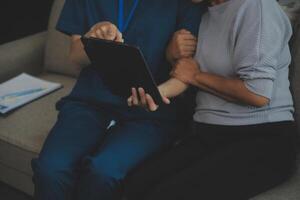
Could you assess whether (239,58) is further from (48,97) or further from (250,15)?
(48,97)

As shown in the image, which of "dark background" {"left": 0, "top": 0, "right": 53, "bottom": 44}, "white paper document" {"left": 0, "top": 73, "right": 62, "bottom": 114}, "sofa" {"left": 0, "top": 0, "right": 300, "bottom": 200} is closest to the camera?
"sofa" {"left": 0, "top": 0, "right": 300, "bottom": 200}

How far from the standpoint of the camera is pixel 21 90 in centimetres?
178

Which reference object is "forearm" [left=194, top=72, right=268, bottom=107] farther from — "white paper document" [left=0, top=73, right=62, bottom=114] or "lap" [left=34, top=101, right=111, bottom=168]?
"white paper document" [left=0, top=73, right=62, bottom=114]

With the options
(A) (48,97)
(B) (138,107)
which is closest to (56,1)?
(A) (48,97)

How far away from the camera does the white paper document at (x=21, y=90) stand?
66.1 inches

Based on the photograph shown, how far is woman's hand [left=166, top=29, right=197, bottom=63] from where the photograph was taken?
1.31 meters

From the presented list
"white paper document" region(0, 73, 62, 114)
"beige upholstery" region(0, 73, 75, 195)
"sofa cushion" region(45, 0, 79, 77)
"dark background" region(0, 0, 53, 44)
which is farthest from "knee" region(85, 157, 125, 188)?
"dark background" region(0, 0, 53, 44)

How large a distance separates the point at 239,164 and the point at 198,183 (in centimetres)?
13

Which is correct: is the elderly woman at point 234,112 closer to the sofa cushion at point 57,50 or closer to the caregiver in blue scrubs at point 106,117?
the caregiver in blue scrubs at point 106,117

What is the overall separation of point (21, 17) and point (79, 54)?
0.95 m

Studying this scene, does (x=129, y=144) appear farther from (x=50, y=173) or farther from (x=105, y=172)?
(x=50, y=173)

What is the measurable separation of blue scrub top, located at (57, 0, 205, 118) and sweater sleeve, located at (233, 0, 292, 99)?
0.69ft

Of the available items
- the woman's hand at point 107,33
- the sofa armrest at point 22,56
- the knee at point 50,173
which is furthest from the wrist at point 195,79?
the sofa armrest at point 22,56

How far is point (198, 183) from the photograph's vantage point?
44.4 inches
